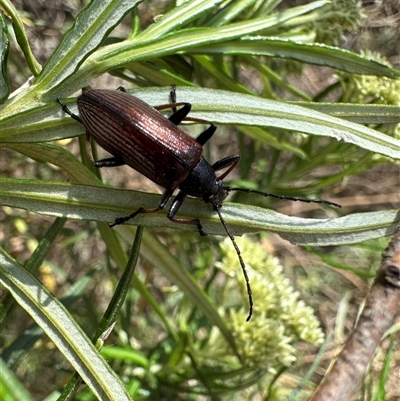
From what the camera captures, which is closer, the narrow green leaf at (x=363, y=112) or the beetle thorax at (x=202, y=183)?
the narrow green leaf at (x=363, y=112)

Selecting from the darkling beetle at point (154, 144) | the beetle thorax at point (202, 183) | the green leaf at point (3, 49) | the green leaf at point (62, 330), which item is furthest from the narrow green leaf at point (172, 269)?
the green leaf at point (3, 49)

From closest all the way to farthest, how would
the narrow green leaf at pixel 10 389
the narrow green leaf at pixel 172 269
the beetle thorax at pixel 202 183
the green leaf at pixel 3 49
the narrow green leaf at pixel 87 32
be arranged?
1. the narrow green leaf at pixel 10 389
2. the green leaf at pixel 3 49
3. the narrow green leaf at pixel 87 32
4. the narrow green leaf at pixel 172 269
5. the beetle thorax at pixel 202 183

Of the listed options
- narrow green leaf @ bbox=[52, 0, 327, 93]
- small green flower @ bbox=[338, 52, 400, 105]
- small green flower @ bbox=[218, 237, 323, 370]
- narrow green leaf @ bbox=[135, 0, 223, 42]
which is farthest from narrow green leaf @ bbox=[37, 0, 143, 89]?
small green flower @ bbox=[218, 237, 323, 370]

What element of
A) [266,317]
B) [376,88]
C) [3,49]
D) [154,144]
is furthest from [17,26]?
[266,317]

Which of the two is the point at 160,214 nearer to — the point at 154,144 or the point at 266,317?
the point at 154,144

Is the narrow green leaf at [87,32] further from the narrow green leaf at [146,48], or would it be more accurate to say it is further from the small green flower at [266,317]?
the small green flower at [266,317]

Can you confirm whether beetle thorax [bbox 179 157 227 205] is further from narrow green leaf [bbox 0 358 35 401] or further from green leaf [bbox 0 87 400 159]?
narrow green leaf [bbox 0 358 35 401]
